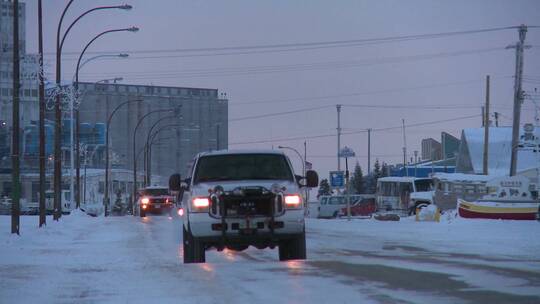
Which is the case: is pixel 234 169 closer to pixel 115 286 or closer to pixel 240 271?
pixel 240 271

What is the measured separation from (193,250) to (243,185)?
1727mm

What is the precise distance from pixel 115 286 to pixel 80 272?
271 centimetres

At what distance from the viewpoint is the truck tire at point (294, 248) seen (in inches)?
656

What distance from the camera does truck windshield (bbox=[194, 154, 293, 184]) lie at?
16.7 metres

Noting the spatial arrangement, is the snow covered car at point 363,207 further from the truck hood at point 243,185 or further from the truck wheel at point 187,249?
the truck hood at point 243,185

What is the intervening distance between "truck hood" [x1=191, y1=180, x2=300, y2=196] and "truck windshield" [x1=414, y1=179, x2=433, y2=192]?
50.8 m

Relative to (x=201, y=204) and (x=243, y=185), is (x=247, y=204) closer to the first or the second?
(x=243, y=185)

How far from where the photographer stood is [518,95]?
5172 cm

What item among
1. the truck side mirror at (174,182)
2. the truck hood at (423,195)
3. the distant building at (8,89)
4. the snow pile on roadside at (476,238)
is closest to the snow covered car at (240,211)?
the truck side mirror at (174,182)

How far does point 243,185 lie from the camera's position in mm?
15695

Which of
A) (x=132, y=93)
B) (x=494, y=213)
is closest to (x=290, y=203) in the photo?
(x=494, y=213)

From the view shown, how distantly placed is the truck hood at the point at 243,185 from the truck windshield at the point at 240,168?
1.51 ft

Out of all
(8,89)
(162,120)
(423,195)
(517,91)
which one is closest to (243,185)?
(517,91)

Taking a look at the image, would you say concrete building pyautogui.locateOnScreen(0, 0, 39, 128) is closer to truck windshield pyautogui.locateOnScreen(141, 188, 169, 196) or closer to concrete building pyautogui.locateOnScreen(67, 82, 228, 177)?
truck windshield pyautogui.locateOnScreen(141, 188, 169, 196)
